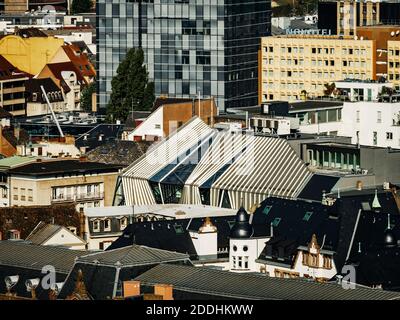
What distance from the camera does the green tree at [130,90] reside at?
639 feet

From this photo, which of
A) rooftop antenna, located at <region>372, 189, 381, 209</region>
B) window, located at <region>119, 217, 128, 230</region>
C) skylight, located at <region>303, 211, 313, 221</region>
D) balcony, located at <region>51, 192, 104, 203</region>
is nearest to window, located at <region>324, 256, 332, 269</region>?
skylight, located at <region>303, 211, 313, 221</region>

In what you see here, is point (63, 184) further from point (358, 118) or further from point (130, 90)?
point (130, 90)

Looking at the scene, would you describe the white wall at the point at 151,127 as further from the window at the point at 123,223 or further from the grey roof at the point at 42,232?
the grey roof at the point at 42,232

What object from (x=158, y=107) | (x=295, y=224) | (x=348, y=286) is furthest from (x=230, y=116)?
(x=348, y=286)

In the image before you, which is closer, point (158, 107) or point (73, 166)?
point (73, 166)

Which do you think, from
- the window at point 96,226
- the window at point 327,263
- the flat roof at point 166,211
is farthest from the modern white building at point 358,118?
the window at point 327,263

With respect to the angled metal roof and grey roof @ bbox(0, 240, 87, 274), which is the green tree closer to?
the angled metal roof

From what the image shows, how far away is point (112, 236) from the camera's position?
5133 inches

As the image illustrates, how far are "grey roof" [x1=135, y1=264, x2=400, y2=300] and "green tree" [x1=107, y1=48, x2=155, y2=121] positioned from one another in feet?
325

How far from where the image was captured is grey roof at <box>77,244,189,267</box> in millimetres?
97188
